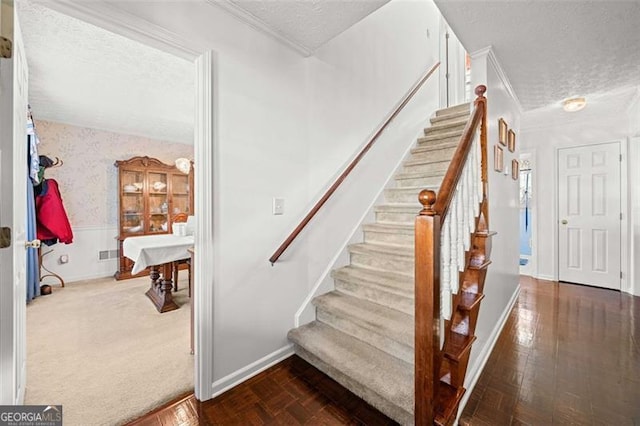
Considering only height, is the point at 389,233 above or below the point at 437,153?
below

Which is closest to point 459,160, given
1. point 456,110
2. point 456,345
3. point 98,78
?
point 456,345

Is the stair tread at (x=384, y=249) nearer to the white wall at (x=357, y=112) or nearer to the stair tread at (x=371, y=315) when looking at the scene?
the white wall at (x=357, y=112)

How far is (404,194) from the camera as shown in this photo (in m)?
2.87

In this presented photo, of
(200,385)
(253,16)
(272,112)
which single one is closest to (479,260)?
(272,112)

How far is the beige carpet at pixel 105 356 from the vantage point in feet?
5.20

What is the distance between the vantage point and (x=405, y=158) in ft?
11.0

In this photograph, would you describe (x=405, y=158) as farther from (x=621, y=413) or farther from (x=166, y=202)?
(x=166, y=202)

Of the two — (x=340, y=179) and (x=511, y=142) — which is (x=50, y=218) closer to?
(x=340, y=179)

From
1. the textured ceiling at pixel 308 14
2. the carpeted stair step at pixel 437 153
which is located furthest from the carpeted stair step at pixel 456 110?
the textured ceiling at pixel 308 14

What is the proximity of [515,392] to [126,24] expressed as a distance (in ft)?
10.1

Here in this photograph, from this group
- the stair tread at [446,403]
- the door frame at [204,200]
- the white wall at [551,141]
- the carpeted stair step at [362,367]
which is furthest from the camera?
the white wall at [551,141]

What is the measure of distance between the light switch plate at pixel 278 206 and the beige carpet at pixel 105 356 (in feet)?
4.24

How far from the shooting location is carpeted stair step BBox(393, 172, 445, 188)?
2.77 meters

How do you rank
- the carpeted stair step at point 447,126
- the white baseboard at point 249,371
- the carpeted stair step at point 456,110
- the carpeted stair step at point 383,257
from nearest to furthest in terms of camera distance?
the white baseboard at point 249,371, the carpeted stair step at point 383,257, the carpeted stair step at point 447,126, the carpeted stair step at point 456,110
